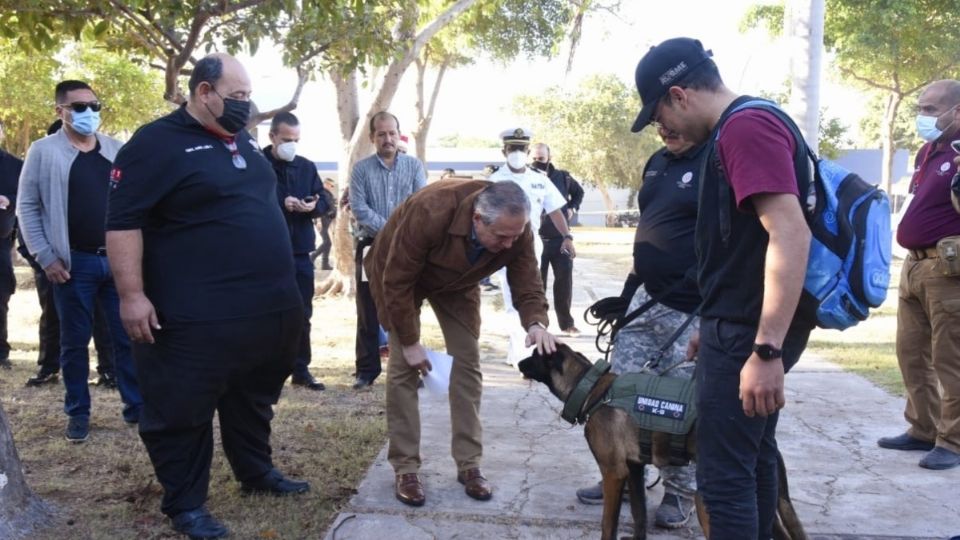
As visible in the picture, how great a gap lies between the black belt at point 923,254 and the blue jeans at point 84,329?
4830 mm

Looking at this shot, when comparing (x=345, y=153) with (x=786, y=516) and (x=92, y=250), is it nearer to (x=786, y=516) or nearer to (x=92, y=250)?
(x=92, y=250)

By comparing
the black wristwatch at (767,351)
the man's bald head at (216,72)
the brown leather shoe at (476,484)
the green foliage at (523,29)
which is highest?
the green foliage at (523,29)

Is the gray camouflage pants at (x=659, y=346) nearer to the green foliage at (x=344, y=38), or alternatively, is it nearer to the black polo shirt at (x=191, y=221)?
the black polo shirt at (x=191, y=221)

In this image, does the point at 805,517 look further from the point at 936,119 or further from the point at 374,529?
the point at 936,119

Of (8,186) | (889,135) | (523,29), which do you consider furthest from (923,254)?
(889,135)

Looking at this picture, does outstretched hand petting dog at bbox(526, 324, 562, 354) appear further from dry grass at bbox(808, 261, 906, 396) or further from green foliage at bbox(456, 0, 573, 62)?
green foliage at bbox(456, 0, 573, 62)

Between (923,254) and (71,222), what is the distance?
5.29 m

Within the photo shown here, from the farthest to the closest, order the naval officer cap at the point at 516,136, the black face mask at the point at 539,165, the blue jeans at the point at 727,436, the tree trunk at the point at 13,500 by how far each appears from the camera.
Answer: the black face mask at the point at 539,165 < the naval officer cap at the point at 516,136 < the tree trunk at the point at 13,500 < the blue jeans at the point at 727,436

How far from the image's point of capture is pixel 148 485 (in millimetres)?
Result: 4684

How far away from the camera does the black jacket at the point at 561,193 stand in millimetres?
9875

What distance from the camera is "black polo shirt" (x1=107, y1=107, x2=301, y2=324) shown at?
3850mm

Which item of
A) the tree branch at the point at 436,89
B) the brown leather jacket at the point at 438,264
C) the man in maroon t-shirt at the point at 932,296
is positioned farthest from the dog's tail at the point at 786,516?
the tree branch at the point at 436,89

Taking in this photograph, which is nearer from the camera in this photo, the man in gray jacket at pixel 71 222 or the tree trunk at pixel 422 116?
the man in gray jacket at pixel 71 222

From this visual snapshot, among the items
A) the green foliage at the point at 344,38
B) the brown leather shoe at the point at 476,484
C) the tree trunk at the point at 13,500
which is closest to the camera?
the tree trunk at the point at 13,500
